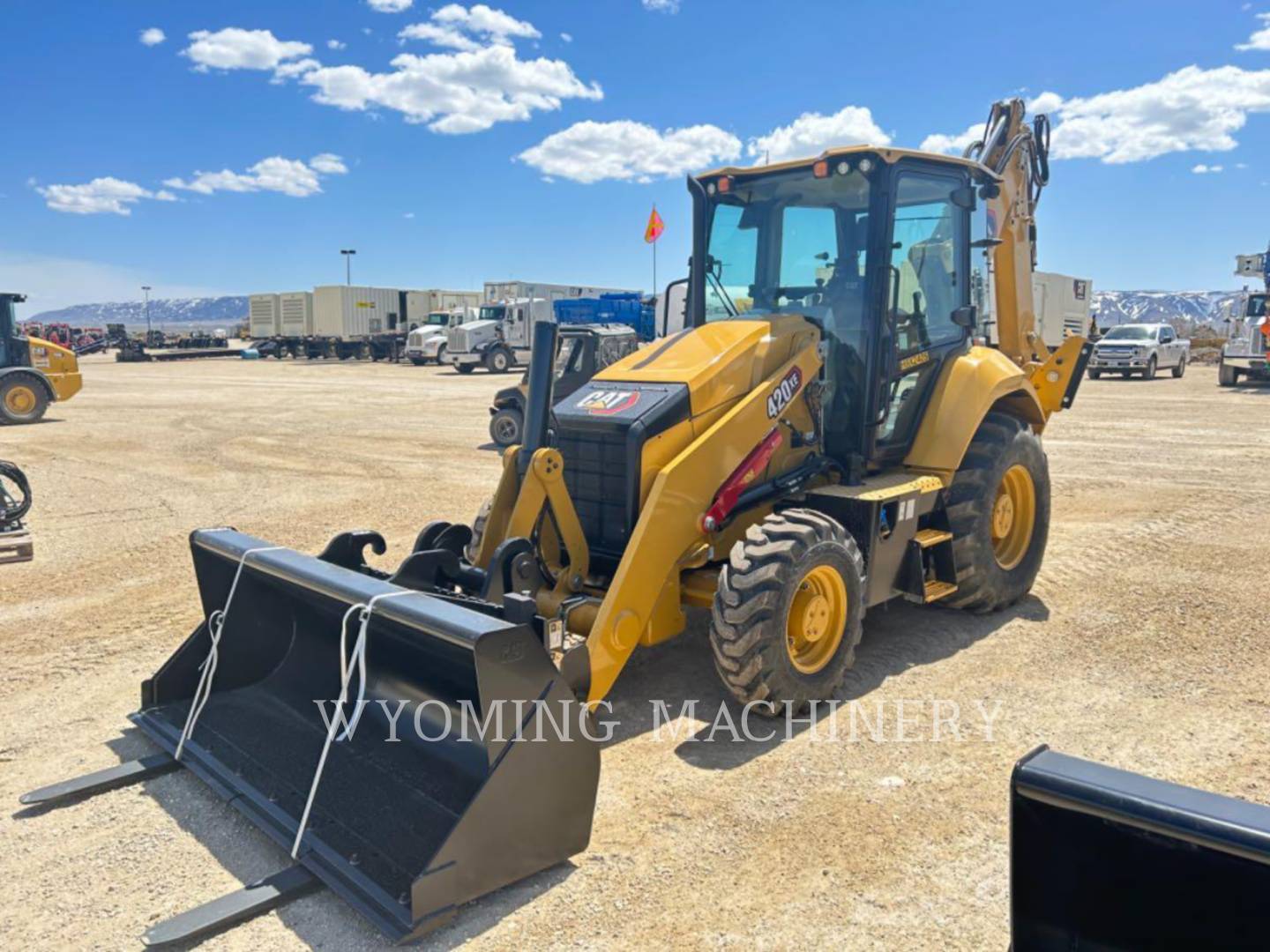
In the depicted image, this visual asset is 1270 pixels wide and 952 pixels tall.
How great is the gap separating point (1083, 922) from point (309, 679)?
3182 millimetres

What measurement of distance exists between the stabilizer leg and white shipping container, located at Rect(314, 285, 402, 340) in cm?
4591

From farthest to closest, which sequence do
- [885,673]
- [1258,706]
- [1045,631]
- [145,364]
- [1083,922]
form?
[145,364] → [1045,631] → [885,673] → [1258,706] → [1083,922]

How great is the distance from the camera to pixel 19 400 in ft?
60.4

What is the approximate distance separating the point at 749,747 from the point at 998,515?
301cm

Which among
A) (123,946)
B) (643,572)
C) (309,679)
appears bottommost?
(123,946)

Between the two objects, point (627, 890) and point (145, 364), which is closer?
point (627, 890)

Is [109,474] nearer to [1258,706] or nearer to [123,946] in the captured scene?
[123,946]

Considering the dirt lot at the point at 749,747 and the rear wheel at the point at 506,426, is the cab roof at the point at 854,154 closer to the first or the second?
the dirt lot at the point at 749,747

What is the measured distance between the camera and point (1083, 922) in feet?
7.70

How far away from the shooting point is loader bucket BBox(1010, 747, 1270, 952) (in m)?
2.01

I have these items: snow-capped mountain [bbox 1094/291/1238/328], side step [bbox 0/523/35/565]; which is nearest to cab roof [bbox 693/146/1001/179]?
side step [bbox 0/523/35/565]

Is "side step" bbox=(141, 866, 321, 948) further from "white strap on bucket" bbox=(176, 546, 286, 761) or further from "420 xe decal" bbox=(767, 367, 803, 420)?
"420 xe decal" bbox=(767, 367, 803, 420)

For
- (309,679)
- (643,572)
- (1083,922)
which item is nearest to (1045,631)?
(643,572)

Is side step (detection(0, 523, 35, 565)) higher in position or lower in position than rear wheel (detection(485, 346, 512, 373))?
lower
